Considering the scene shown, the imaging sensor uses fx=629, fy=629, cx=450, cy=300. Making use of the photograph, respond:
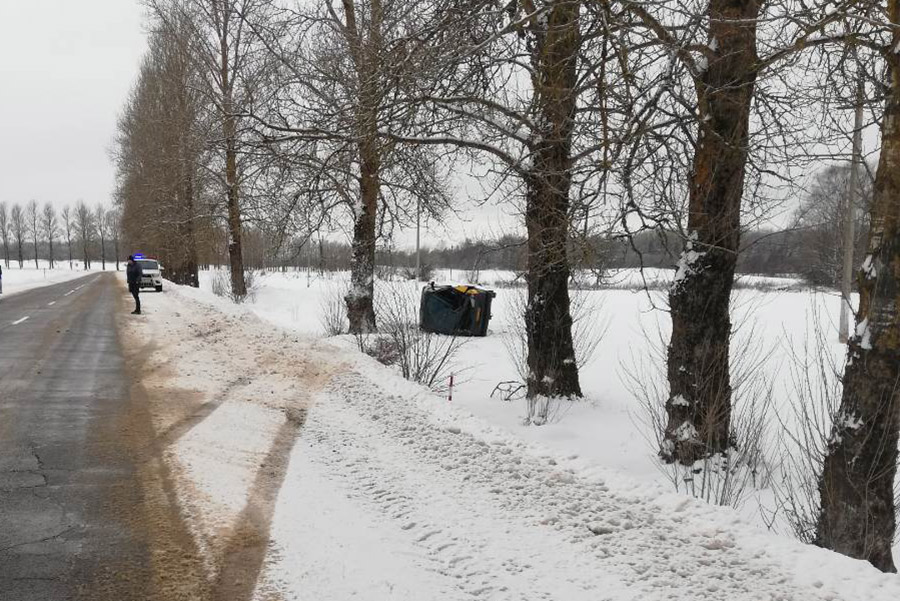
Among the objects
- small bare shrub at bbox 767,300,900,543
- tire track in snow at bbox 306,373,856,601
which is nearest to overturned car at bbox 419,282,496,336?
small bare shrub at bbox 767,300,900,543

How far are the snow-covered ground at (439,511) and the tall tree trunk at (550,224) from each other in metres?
0.60

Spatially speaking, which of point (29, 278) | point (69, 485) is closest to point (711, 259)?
point (69, 485)

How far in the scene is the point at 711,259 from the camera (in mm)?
5941

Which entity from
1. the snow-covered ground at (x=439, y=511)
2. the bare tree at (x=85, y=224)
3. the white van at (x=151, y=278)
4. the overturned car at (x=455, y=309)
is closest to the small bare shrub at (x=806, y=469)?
the snow-covered ground at (x=439, y=511)

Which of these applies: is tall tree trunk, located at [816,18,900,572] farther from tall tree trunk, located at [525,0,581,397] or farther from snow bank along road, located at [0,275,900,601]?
tall tree trunk, located at [525,0,581,397]

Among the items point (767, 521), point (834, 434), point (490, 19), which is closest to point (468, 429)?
point (767, 521)

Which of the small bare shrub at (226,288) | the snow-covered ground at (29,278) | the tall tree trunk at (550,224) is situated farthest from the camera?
the snow-covered ground at (29,278)

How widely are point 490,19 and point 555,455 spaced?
15.3ft

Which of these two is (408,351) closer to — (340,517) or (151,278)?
(340,517)

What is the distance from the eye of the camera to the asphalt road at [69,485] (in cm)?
338

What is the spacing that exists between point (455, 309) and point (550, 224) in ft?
31.3

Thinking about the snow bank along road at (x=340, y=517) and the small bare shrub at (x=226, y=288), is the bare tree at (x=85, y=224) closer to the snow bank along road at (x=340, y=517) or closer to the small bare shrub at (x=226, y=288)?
the small bare shrub at (x=226, y=288)

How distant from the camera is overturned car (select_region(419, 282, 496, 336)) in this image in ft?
55.9

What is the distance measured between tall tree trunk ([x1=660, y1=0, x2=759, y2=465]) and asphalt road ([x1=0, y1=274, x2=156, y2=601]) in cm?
466
